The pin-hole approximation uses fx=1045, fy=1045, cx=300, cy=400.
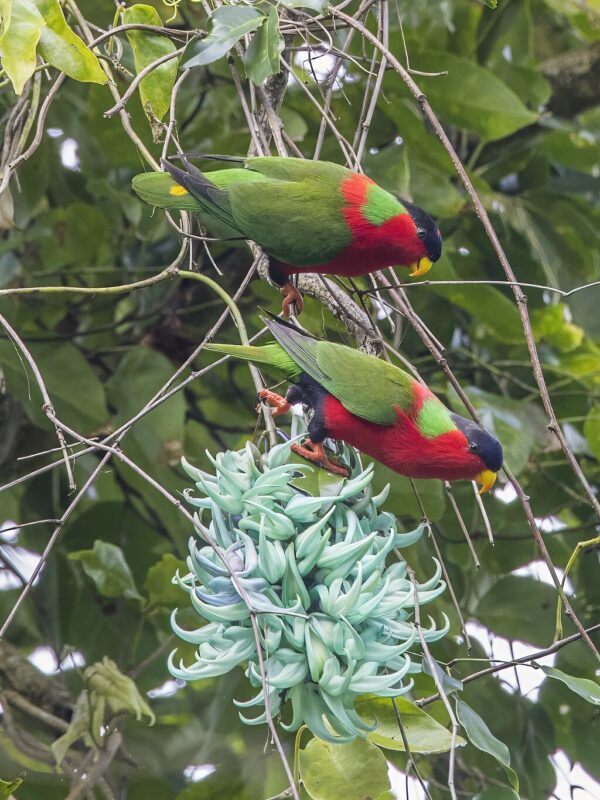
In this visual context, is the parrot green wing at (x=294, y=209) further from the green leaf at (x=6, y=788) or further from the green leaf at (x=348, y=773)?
the green leaf at (x=6, y=788)

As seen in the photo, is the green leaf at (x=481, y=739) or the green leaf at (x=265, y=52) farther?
the green leaf at (x=265, y=52)

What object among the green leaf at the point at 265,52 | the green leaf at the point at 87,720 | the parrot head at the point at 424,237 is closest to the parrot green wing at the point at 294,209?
the parrot head at the point at 424,237

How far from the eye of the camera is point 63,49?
187cm

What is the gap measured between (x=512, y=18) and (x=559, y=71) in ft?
1.33

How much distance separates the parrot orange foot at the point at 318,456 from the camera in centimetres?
184

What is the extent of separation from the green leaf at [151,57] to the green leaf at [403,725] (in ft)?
4.13

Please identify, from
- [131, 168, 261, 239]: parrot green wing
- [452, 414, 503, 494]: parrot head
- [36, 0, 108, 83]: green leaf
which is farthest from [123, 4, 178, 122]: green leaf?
[452, 414, 503, 494]: parrot head

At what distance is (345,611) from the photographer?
1596 millimetres

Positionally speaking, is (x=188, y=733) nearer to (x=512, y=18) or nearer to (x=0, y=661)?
(x=0, y=661)

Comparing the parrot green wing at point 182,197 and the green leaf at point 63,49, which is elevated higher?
the green leaf at point 63,49

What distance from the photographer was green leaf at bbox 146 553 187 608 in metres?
2.79

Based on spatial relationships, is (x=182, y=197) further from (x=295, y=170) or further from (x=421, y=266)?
(x=421, y=266)

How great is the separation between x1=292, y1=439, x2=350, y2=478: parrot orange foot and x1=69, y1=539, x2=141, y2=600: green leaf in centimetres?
113

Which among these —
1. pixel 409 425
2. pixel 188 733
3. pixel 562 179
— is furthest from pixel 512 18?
pixel 188 733
